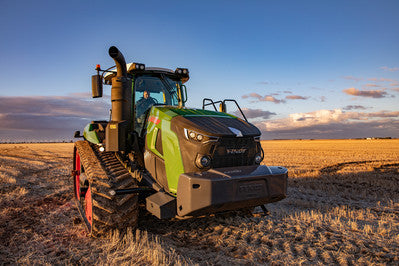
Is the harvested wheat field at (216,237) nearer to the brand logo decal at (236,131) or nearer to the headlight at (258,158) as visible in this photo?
the headlight at (258,158)

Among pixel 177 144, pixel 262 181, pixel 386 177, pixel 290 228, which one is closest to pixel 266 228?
pixel 290 228

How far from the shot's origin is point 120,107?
15.7 feet

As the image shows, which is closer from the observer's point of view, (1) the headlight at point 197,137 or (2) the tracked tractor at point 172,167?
(2) the tracked tractor at point 172,167

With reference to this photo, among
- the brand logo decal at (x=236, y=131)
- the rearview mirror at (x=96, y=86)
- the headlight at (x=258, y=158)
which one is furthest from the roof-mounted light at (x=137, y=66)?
the headlight at (x=258, y=158)

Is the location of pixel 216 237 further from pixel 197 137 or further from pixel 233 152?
pixel 197 137

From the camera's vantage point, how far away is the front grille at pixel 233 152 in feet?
12.9

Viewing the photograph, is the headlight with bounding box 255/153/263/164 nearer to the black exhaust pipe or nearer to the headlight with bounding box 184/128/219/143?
the headlight with bounding box 184/128/219/143

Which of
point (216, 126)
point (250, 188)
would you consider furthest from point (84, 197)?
point (250, 188)

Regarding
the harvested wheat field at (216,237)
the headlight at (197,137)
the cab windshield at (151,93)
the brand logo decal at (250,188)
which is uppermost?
the cab windshield at (151,93)

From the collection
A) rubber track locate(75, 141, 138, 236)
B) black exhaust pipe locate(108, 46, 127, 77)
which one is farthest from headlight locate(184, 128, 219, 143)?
black exhaust pipe locate(108, 46, 127, 77)

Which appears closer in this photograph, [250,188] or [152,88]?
[250,188]

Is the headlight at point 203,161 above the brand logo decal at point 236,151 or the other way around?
the other way around

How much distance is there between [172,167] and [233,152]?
890mm

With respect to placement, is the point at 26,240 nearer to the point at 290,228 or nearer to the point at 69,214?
the point at 69,214
